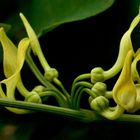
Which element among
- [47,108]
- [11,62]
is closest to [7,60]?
[11,62]

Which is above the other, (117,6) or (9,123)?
(117,6)

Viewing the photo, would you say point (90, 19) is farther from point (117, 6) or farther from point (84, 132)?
point (84, 132)

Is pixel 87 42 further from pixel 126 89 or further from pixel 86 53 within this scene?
pixel 126 89

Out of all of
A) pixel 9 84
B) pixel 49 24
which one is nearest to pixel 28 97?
pixel 9 84

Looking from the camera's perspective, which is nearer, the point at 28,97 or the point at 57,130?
the point at 28,97

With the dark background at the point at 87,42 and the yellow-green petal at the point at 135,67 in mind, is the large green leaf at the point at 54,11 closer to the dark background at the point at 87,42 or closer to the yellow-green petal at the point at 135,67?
the dark background at the point at 87,42

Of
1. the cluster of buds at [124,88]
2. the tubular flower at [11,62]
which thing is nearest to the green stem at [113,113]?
the cluster of buds at [124,88]
